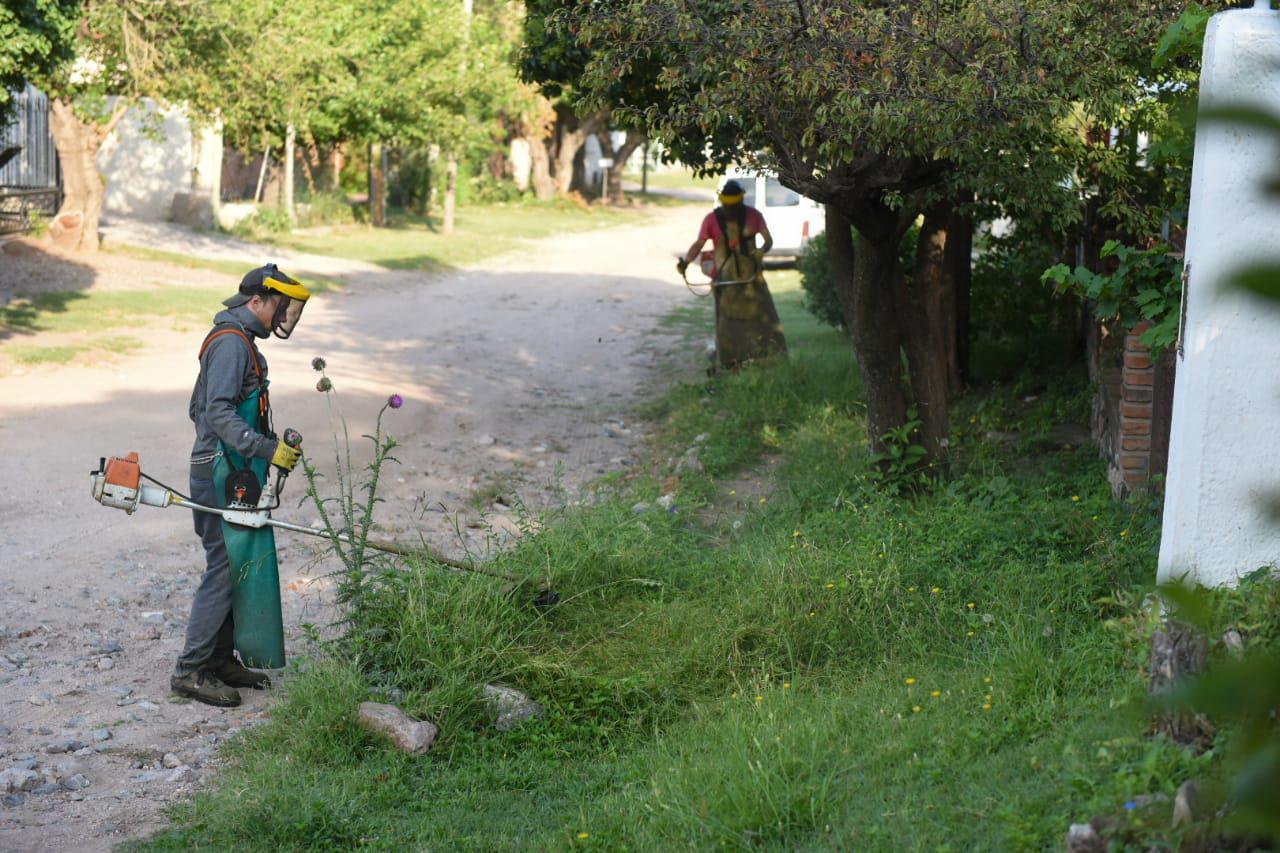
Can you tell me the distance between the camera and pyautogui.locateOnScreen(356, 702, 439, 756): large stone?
4.86m

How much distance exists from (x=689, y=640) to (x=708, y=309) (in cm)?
1395

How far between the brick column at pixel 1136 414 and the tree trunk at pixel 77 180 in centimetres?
1724

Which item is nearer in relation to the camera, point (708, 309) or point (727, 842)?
point (727, 842)

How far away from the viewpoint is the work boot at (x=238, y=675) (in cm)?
566

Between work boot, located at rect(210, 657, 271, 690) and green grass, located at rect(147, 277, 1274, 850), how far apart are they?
0.58m

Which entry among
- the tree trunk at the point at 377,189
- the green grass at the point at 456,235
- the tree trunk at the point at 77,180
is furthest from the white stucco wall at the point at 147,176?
the tree trunk at the point at 77,180

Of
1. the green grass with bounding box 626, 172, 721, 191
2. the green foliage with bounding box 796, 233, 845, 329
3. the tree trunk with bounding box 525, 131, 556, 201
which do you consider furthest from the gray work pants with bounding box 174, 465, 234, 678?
the green grass with bounding box 626, 172, 721, 191

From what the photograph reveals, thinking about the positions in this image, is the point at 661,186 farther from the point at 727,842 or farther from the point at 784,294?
the point at 727,842

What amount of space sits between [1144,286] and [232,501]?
12.5ft

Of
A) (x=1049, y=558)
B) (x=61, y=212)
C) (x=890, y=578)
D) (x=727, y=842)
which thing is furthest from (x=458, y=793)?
(x=61, y=212)

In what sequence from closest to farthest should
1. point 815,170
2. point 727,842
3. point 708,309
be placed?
point 727,842
point 815,170
point 708,309

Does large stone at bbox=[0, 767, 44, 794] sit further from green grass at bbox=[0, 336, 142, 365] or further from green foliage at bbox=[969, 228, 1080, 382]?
green grass at bbox=[0, 336, 142, 365]

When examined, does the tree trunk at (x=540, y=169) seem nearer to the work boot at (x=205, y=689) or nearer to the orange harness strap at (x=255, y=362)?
the orange harness strap at (x=255, y=362)

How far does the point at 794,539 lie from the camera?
21.4 feet
